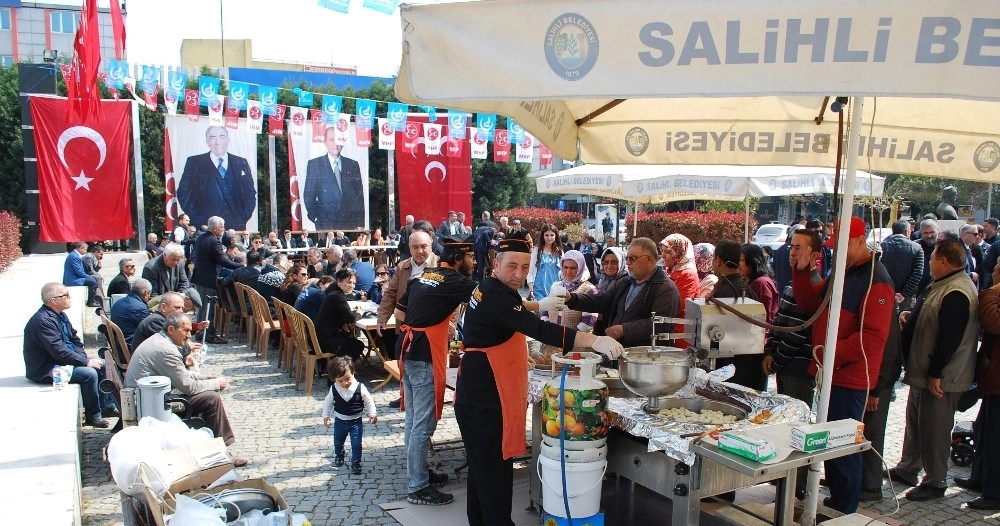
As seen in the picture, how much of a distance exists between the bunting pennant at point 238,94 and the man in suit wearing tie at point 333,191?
4.34 metres

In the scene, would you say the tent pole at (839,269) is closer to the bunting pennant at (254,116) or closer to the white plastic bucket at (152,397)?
the white plastic bucket at (152,397)

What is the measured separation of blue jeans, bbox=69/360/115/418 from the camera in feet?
20.1

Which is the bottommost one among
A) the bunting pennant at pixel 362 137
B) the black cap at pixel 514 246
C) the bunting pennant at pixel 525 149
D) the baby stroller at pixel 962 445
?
the baby stroller at pixel 962 445

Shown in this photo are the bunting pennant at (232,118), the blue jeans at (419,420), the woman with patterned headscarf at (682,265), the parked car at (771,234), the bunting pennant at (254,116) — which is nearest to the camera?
the blue jeans at (419,420)

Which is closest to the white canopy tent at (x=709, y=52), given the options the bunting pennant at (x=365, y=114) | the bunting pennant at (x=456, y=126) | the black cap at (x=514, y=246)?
the black cap at (x=514, y=246)

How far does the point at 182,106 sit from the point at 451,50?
920 inches

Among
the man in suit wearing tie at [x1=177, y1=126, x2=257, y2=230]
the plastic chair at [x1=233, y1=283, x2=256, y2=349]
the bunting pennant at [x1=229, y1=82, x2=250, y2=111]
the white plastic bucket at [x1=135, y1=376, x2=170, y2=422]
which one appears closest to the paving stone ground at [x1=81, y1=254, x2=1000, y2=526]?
the white plastic bucket at [x1=135, y1=376, x2=170, y2=422]

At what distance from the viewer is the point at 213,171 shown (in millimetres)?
21234

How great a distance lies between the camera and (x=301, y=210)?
2277 centimetres

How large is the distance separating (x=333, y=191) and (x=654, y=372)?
2118cm

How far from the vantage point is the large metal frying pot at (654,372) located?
3322 mm

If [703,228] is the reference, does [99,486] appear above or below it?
below

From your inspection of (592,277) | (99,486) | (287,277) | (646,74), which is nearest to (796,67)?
(646,74)

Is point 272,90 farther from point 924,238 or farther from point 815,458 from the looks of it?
point 815,458
